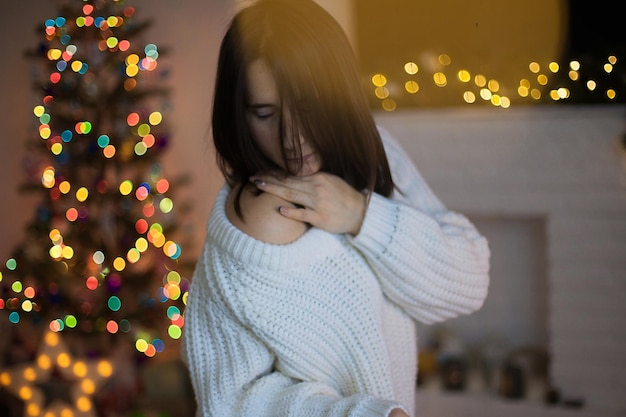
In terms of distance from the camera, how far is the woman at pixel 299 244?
69 cm

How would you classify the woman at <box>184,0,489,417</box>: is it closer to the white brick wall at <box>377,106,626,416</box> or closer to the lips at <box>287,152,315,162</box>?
the lips at <box>287,152,315,162</box>

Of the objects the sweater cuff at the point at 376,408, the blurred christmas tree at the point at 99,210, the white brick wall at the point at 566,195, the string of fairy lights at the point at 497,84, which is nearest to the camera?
the sweater cuff at the point at 376,408

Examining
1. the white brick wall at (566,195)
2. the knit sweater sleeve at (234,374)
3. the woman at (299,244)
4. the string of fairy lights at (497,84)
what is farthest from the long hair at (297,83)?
the white brick wall at (566,195)

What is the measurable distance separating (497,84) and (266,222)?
160 centimetres

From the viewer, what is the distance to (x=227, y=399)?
75cm

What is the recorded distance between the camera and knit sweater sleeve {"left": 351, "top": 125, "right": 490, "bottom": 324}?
78 cm

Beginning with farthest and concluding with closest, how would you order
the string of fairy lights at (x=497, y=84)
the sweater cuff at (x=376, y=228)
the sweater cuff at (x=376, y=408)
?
the string of fairy lights at (x=497, y=84)
the sweater cuff at (x=376, y=228)
the sweater cuff at (x=376, y=408)

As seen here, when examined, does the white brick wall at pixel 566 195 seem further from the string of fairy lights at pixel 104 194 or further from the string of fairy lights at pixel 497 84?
the string of fairy lights at pixel 104 194

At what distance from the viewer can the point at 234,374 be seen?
2.47 feet

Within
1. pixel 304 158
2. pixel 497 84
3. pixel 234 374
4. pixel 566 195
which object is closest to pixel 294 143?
pixel 304 158

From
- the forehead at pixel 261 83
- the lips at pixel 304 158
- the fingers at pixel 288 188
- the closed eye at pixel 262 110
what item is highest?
the forehead at pixel 261 83

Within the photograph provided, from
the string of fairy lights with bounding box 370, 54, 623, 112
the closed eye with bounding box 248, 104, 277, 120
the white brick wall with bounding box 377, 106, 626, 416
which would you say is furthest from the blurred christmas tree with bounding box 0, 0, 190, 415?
the closed eye with bounding box 248, 104, 277, 120

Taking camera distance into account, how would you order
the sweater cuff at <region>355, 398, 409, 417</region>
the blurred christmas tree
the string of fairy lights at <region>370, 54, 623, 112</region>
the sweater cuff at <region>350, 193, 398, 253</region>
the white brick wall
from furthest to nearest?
the blurred christmas tree
the white brick wall
the string of fairy lights at <region>370, 54, 623, 112</region>
the sweater cuff at <region>350, 193, 398, 253</region>
the sweater cuff at <region>355, 398, 409, 417</region>

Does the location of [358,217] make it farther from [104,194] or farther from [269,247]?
[104,194]
